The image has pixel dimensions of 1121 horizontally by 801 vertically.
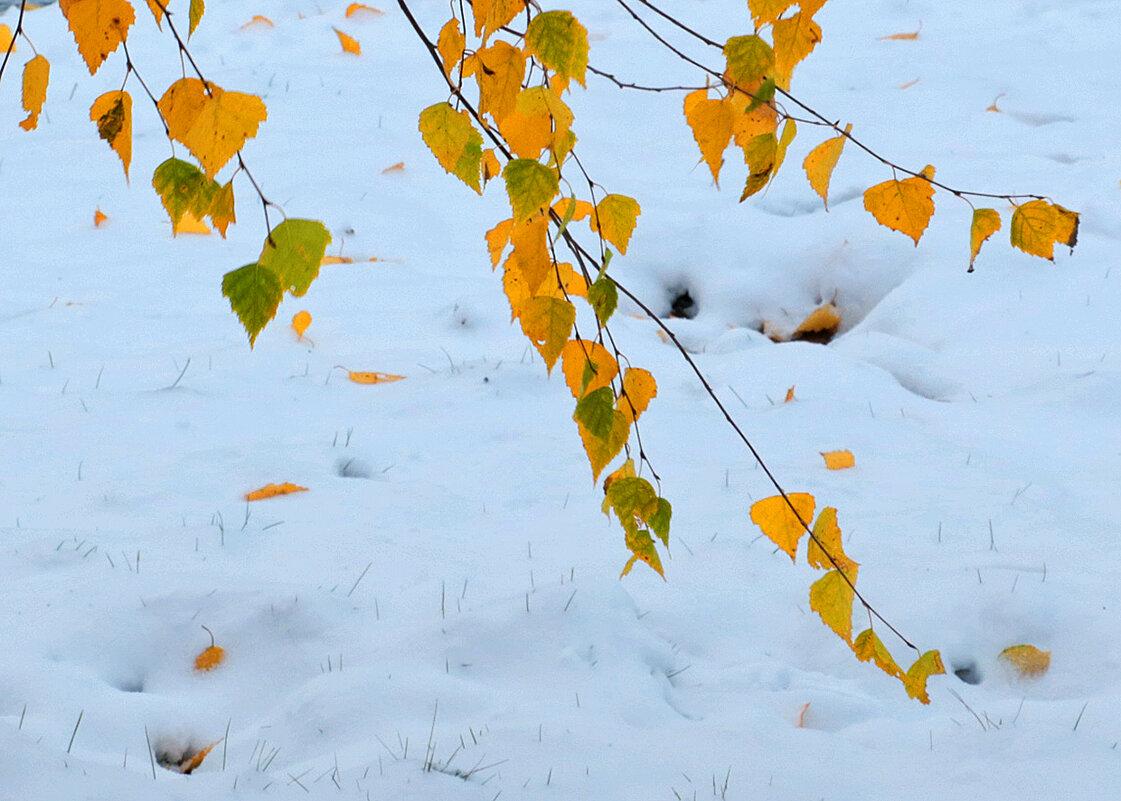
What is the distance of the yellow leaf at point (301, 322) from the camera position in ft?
9.23

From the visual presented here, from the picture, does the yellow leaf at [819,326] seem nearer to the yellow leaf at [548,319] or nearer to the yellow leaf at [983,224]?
the yellow leaf at [983,224]

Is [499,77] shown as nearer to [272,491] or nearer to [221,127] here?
[221,127]

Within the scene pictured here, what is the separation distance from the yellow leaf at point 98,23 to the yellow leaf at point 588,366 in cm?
48

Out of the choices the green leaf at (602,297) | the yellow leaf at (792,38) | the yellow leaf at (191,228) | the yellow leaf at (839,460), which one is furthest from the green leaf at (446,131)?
the yellow leaf at (191,228)

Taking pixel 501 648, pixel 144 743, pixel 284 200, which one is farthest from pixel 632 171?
pixel 144 743

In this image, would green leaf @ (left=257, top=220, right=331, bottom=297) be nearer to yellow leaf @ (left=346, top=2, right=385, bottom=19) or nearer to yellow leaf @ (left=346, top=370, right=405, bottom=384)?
yellow leaf @ (left=346, top=370, right=405, bottom=384)

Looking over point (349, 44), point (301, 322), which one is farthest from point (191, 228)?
point (349, 44)

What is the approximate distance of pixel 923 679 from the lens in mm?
1175

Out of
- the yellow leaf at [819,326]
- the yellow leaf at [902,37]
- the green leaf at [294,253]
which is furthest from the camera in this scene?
the yellow leaf at [902,37]

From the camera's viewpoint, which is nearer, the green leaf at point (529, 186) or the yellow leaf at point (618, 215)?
the green leaf at point (529, 186)

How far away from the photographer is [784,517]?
1148mm

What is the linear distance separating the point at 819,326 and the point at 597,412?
2.44m

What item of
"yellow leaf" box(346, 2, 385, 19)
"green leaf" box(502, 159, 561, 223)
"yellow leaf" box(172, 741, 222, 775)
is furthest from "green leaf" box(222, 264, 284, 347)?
"yellow leaf" box(346, 2, 385, 19)

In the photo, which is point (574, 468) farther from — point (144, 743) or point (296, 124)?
point (296, 124)
